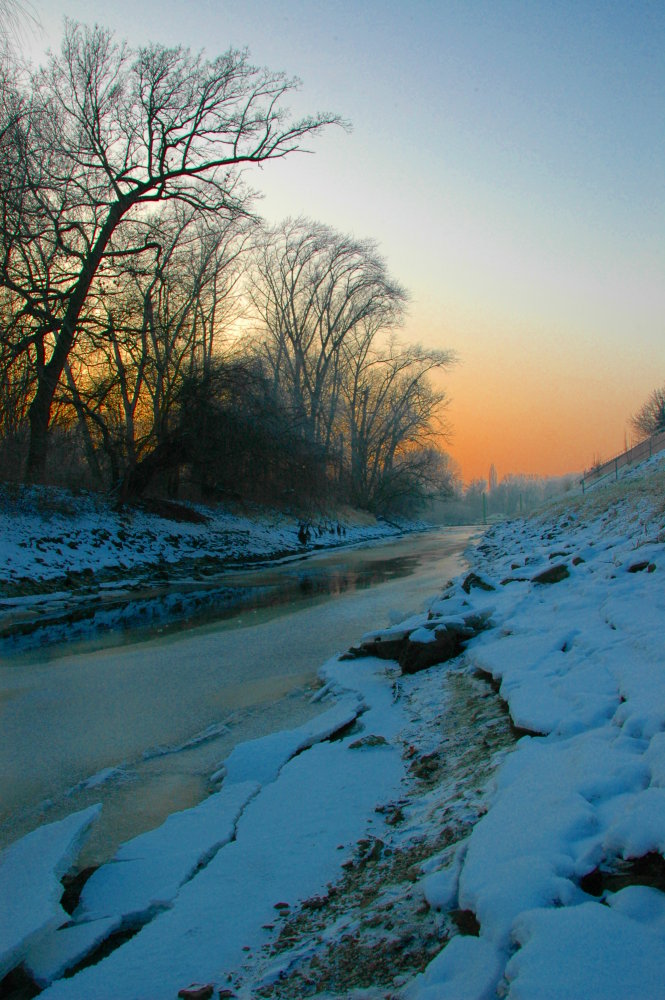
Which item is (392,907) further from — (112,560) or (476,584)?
(112,560)

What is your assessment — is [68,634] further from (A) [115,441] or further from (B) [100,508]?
(A) [115,441]

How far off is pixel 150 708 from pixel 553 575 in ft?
14.6

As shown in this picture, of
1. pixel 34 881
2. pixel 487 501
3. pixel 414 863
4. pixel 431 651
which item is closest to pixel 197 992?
pixel 414 863

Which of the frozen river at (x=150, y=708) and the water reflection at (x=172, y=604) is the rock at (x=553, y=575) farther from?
the water reflection at (x=172, y=604)

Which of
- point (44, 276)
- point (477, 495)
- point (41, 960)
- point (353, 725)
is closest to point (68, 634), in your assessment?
point (353, 725)

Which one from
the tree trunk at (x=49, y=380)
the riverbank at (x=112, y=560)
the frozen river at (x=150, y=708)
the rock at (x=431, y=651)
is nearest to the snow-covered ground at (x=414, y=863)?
the frozen river at (x=150, y=708)

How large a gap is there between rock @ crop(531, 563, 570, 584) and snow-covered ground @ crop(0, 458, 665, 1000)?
2.65 meters

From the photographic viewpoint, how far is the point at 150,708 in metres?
5.51

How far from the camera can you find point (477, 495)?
13225 centimetres

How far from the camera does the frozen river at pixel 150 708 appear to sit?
376cm

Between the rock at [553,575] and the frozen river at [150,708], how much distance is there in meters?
1.59

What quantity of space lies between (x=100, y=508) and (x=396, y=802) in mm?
15227

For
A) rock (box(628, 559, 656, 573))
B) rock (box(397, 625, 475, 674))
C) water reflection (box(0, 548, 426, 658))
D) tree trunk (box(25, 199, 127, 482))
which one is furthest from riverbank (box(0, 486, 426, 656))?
rock (box(628, 559, 656, 573))

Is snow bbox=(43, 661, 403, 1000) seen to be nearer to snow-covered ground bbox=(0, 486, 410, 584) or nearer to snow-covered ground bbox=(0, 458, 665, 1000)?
snow-covered ground bbox=(0, 458, 665, 1000)
